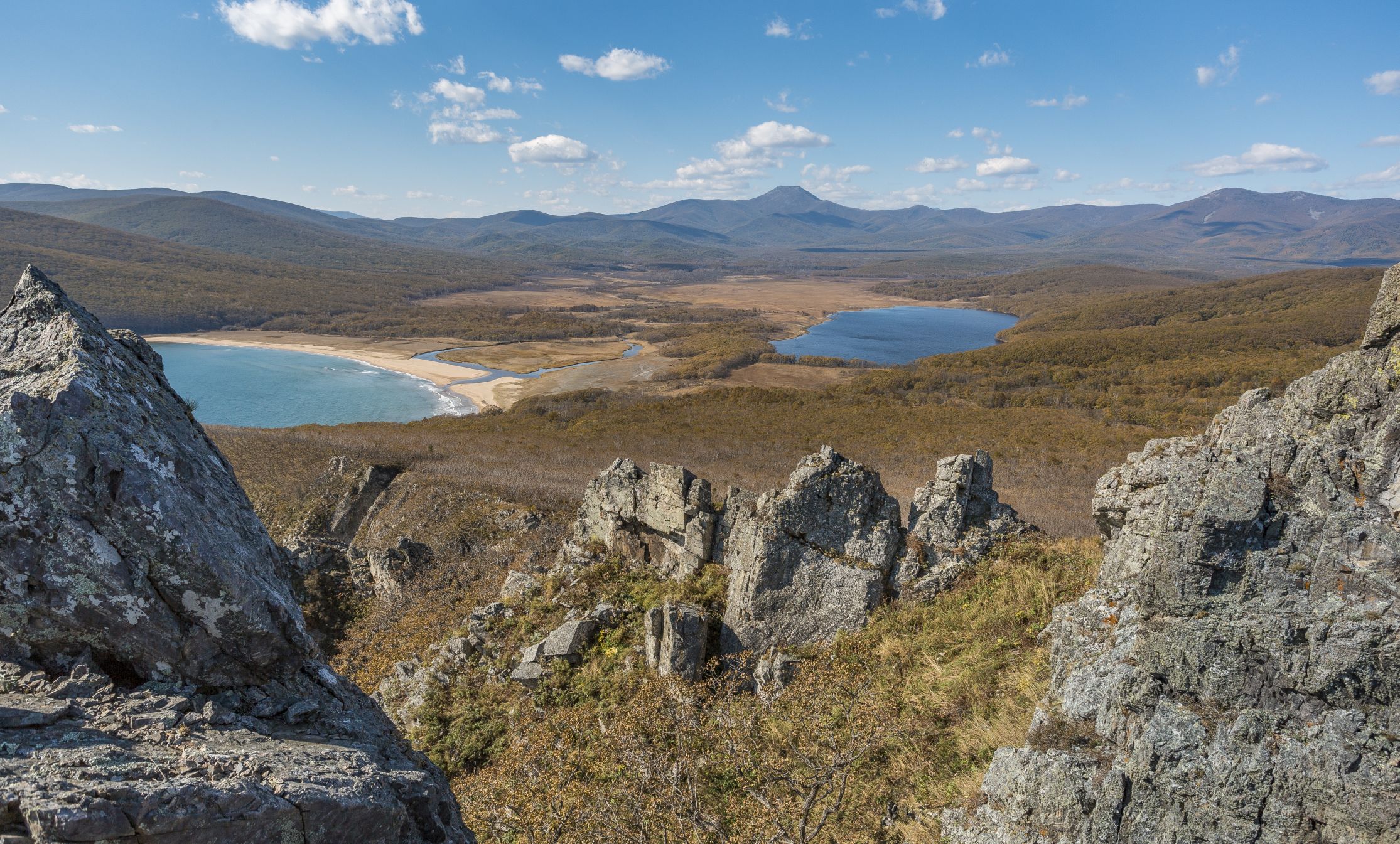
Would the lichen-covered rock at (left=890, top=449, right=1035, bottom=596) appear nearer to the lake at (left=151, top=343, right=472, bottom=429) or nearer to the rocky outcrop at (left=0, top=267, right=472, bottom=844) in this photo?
the rocky outcrop at (left=0, top=267, right=472, bottom=844)

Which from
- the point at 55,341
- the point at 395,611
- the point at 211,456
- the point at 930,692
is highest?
the point at 55,341

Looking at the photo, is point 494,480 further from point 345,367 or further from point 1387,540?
point 345,367

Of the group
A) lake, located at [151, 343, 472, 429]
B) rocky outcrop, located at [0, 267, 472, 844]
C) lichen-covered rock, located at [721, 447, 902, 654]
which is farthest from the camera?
lake, located at [151, 343, 472, 429]

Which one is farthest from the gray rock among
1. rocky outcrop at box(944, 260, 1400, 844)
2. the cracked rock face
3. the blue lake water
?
the blue lake water

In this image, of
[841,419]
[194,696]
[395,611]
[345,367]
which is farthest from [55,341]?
[345,367]

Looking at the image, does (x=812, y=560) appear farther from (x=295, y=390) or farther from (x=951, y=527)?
(x=295, y=390)

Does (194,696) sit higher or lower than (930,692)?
higher
